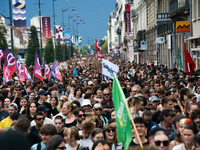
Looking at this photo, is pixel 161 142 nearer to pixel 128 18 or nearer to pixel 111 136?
pixel 111 136

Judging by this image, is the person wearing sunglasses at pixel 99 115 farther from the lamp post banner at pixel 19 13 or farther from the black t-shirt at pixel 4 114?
the lamp post banner at pixel 19 13

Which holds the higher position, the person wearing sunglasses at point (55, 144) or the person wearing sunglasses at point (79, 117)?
the person wearing sunglasses at point (55, 144)

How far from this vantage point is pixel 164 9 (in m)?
39.6

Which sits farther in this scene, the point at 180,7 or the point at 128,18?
the point at 128,18

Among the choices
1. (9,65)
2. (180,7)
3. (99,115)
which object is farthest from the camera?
(180,7)

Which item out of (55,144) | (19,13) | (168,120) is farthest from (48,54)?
(55,144)

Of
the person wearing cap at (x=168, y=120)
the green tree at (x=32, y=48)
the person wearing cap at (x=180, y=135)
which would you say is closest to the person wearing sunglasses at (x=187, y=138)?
the person wearing cap at (x=180, y=135)

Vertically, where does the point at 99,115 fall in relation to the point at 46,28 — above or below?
below

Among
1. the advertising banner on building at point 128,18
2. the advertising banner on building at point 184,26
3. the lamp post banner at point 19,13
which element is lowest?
the advertising banner on building at point 184,26

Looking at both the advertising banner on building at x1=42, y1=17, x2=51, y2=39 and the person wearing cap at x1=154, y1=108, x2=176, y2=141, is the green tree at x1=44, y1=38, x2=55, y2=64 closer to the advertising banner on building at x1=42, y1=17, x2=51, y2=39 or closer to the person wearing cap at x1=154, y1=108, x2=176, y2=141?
the advertising banner on building at x1=42, y1=17, x2=51, y2=39

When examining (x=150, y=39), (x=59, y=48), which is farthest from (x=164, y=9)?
(x=59, y=48)

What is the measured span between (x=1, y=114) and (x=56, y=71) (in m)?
12.2

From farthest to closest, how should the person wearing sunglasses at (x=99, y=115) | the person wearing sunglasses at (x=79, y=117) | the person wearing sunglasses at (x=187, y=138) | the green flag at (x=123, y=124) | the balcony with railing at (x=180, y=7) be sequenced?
the balcony with railing at (x=180, y=7), the person wearing sunglasses at (x=99, y=115), the person wearing sunglasses at (x=79, y=117), the person wearing sunglasses at (x=187, y=138), the green flag at (x=123, y=124)

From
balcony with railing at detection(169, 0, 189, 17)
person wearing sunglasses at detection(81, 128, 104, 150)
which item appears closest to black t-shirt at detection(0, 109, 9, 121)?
person wearing sunglasses at detection(81, 128, 104, 150)
